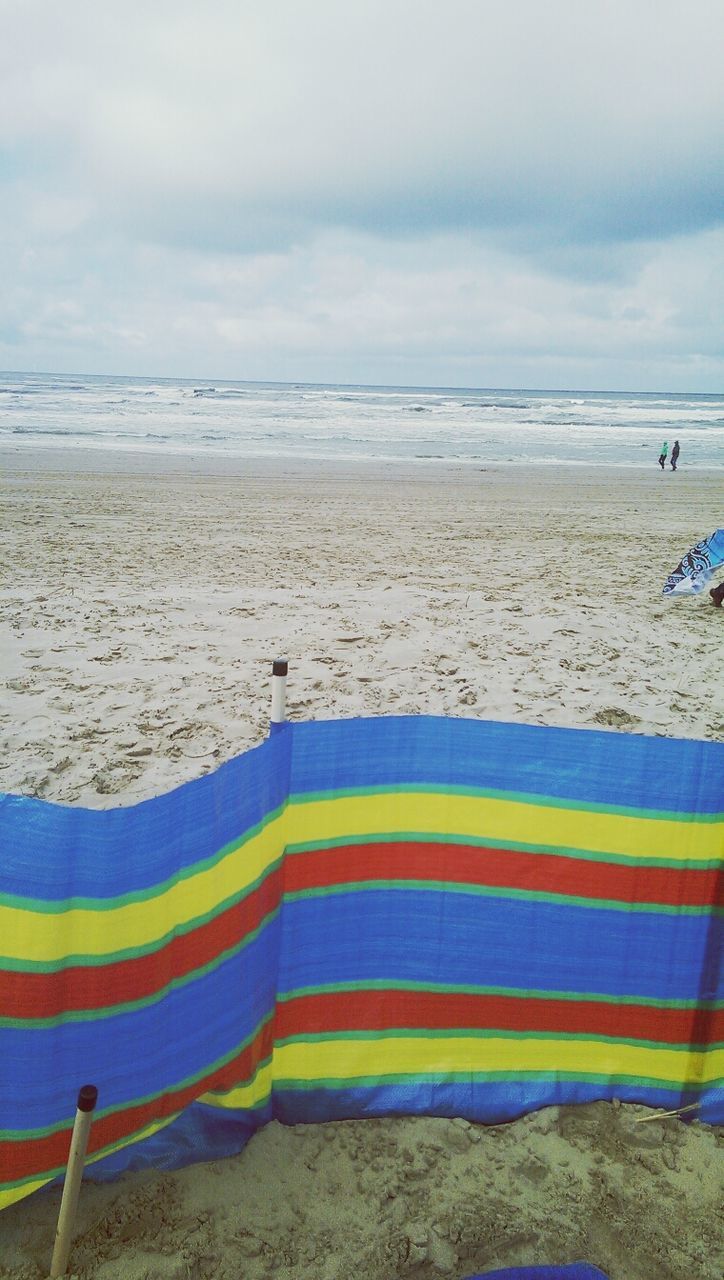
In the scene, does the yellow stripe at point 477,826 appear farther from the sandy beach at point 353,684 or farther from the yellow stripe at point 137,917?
the sandy beach at point 353,684

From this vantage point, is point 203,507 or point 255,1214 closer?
point 255,1214

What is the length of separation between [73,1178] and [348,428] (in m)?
37.6

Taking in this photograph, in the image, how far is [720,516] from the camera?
14867mm

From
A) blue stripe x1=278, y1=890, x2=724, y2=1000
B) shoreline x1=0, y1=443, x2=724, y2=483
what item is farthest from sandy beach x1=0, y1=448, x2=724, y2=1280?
shoreline x1=0, y1=443, x2=724, y2=483

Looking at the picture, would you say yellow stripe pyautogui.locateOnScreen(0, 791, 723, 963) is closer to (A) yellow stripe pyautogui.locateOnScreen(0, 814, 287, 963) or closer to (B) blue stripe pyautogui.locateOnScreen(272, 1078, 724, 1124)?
(A) yellow stripe pyautogui.locateOnScreen(0, 814, 287, 963)

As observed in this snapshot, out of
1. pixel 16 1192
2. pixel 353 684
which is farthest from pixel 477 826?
pixel 353 684

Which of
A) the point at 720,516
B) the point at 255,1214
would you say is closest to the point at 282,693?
the point at 255,1214

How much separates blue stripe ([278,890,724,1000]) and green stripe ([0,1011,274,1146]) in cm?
21

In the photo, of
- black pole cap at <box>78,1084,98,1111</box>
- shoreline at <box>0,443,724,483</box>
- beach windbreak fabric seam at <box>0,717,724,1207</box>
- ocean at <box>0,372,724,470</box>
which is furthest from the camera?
Answer: ocean at <box>0,372,724,470</box>

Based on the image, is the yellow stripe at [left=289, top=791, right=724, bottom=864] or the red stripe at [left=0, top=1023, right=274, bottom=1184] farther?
the yellow stripe at [left=289, top=791, right=724, bottom=864]

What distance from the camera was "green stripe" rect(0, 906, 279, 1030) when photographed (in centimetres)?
194

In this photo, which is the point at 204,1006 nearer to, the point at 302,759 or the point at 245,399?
the point at 302,759

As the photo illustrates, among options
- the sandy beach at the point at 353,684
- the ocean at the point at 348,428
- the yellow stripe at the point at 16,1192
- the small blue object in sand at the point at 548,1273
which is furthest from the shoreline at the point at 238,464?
the small blue object in sand at the point at 548,1273

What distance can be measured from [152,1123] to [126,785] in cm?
232
